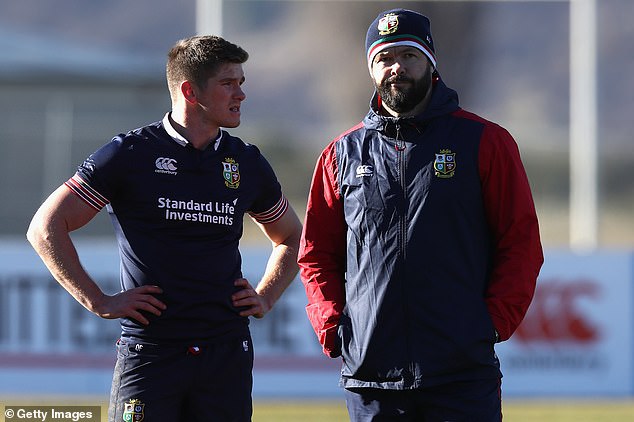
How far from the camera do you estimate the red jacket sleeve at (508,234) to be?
4242mm

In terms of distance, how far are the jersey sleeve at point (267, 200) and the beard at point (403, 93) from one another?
0.83 metres

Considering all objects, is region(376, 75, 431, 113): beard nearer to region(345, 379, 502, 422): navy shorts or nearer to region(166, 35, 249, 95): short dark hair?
region(166, 35, 249, 95): short dark hair

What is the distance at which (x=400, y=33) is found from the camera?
436 centimetres

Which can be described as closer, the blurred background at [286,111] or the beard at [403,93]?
the beard at [403,93]

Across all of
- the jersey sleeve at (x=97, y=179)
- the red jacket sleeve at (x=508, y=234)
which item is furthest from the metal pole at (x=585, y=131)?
the jersey sleeve at (x=97, y=179)

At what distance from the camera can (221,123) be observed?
4.85 meters

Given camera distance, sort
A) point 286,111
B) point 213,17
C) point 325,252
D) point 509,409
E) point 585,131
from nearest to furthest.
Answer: point 325,252 → point 509,409 → point 213,17 → point 585,131 → point 286,111

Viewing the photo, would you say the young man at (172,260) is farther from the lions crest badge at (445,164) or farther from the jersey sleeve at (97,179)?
the lions crest badge at (445,164)

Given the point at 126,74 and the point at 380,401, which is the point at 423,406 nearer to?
the point at 380,401

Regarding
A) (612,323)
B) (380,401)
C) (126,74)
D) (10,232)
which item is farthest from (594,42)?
(126,74)

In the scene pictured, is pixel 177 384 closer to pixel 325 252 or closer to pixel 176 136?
pixel 325 252

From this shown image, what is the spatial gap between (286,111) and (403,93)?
98.9 ft

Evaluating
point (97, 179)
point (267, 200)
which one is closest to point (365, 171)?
point (267, 200)

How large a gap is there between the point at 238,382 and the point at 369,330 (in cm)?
68
